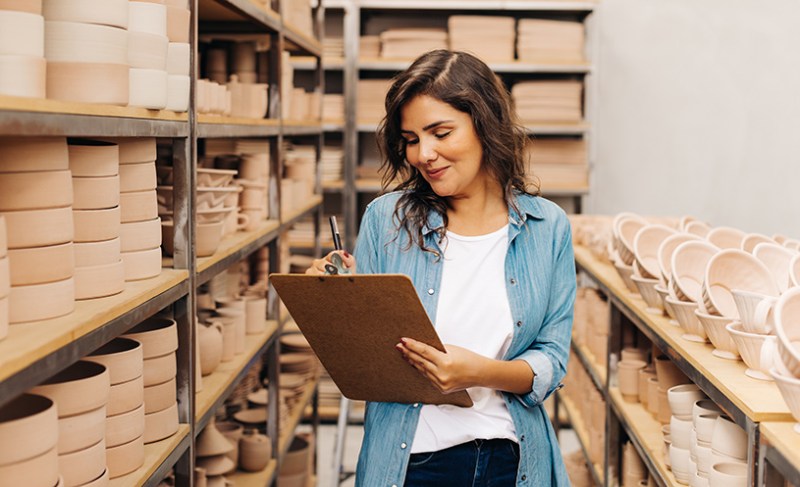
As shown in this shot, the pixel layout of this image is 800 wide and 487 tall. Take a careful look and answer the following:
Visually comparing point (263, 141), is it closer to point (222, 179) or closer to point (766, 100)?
point (222, 179)

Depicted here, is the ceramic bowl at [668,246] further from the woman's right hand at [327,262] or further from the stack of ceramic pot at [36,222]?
the stack of ceramic pot at [36,222]

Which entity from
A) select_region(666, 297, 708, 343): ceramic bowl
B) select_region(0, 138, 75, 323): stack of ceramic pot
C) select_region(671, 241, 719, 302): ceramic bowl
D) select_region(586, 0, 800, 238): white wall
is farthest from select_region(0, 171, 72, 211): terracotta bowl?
select_region(586, 0, 800, 238): white wall

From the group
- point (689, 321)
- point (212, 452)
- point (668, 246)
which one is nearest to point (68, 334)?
point (689, 321)

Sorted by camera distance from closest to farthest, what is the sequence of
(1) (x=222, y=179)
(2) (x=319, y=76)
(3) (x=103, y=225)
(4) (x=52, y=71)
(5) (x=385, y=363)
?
(4) (x=52, y=71) < (3) (x=103, y=225) < (5) (x=385, y=363) < (1) (x=222, y=179) < (2) (x=319, y=76)

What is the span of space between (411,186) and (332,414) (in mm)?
3809

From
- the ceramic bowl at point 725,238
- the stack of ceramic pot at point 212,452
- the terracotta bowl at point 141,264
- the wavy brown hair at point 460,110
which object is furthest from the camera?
the stack of ceramic pot at point 212,452

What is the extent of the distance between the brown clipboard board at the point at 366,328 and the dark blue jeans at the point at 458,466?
0.10 meters

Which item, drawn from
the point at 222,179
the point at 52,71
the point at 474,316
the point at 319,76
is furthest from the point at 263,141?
the point at 52,71

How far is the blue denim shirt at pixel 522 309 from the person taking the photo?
2.04 metres

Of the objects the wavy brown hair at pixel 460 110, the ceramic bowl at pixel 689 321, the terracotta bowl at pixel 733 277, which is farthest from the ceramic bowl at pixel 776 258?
the wavy brown hair at pixel 460 110

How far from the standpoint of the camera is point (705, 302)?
217 centimetres

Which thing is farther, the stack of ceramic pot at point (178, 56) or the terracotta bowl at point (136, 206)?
the stack of ceramic pot at point (178, 56)

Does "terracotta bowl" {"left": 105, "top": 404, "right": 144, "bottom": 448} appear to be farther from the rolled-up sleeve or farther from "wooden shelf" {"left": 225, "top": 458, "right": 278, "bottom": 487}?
"wooden shelf" {"left": 225, "top": 458, "right": 278, "bottom": 487}

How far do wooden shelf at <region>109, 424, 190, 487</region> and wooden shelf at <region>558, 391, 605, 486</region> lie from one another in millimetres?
1800
